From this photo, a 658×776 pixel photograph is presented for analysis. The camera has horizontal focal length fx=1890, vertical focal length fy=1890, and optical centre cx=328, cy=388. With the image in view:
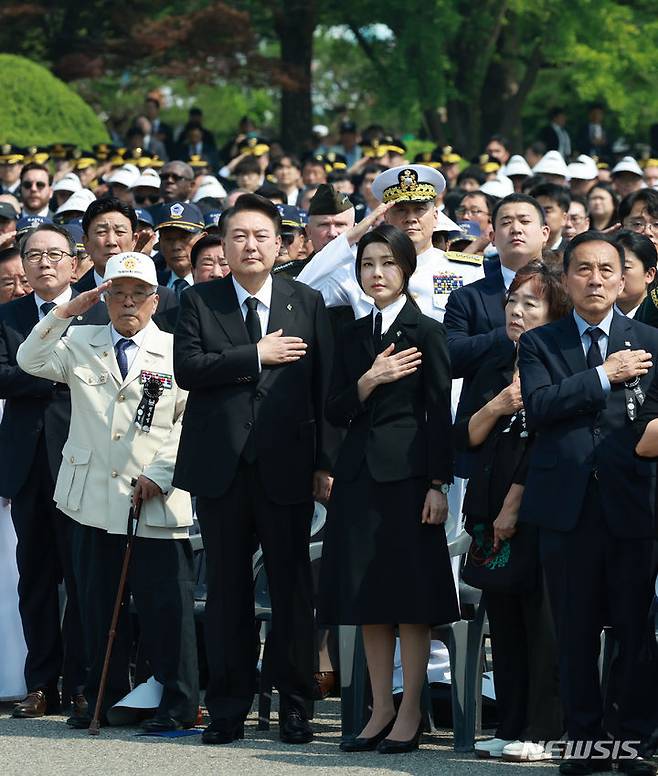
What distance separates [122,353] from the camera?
28.2 feet

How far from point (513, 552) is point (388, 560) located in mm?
544

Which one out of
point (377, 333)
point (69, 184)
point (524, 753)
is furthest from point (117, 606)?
point (69, 184)

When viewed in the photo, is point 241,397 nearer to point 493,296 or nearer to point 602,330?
point 493,296

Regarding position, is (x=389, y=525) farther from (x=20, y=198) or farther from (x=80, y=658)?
(x=20, y=198)

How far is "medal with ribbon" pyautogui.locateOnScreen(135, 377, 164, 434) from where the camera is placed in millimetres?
8492

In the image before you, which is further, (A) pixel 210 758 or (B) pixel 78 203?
(B) pixel 78 203

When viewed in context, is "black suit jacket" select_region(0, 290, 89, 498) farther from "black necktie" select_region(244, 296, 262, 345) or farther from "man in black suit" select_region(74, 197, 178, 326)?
"black necktie" select_region(244, 296, 262, 345)

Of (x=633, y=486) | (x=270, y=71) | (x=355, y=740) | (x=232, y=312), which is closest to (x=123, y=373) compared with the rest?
(x=232, y=312)

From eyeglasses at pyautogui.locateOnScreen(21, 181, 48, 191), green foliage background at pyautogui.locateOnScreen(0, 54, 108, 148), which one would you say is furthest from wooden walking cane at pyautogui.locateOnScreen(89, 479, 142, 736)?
green foliage background at pyautogui.locateOnScreen(0, 54, 108, 148)

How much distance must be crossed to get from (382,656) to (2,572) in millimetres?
2389

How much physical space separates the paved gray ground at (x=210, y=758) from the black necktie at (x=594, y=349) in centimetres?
158

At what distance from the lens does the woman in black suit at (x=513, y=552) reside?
7591mm

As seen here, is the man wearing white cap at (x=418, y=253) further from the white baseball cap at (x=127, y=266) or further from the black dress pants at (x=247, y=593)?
the black dress pants at (x=247, y=593)

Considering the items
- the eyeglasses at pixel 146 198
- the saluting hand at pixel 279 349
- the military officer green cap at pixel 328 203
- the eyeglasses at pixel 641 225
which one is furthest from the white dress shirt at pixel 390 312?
the eyeglasses at pixel 146 198
